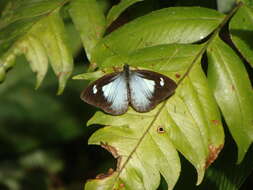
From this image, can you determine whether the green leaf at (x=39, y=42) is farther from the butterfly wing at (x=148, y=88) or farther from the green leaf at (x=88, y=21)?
the butterfly wing at (x=148, y=88)

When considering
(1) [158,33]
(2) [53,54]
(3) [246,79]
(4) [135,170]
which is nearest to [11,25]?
(2) [53,54]

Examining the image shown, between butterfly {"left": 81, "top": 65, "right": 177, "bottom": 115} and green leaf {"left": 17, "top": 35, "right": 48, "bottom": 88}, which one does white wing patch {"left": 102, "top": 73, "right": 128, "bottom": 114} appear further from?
green leaf {"left": 17, "top": 35, "right": 48, "bottom": 88}

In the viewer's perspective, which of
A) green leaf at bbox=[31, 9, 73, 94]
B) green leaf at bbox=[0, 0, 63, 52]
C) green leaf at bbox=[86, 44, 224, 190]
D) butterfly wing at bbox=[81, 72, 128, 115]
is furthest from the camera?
green leaf at bbox=[0, 0, 63, 52]

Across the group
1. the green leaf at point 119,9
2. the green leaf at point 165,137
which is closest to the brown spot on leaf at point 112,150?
the green leaf at point 165,137

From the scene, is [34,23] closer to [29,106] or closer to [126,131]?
[126,131]

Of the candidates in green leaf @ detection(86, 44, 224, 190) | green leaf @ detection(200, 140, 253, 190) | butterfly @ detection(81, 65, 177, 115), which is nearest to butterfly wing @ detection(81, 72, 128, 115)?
butterfly @ detection(81, 65, 177, 115)

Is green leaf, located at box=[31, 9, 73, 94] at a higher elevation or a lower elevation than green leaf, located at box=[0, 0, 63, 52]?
lower

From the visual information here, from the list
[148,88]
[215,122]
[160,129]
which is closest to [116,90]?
[148,88]
